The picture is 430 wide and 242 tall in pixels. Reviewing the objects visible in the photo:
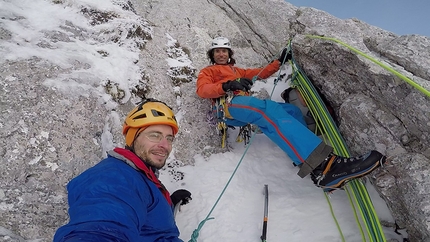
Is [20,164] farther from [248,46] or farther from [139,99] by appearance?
[248,46]

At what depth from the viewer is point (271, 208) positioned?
14.0ft

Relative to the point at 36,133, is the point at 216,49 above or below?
above

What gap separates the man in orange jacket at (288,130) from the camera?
11.6 ft

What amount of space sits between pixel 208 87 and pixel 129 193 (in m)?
3.45

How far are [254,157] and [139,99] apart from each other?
8.14 feet

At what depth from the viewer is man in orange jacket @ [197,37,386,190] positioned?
3.54 metres

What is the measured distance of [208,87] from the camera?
213 inches

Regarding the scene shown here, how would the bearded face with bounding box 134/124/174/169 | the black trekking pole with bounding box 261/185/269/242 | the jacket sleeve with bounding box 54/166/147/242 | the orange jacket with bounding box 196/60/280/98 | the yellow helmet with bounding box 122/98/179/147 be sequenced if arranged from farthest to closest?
the orange jacket with bounding box 196/60/280/98 → the black trekking pole with bounding box 261/185/269/242 → the yellow helmet with bounding box 122/98/179/147 → the bearded face with bounding box 134/124/174/169 → the jacket sleeve with bounding box 54/166/147/242

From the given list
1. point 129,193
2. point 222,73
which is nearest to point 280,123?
point 222,73

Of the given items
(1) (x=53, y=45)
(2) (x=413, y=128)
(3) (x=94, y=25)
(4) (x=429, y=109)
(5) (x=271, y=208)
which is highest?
(4) (x=429, y=109)

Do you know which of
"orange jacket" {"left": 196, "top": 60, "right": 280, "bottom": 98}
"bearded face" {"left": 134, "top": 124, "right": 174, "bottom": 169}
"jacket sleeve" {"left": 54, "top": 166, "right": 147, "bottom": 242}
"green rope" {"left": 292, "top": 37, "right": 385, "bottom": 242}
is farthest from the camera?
"orange jacket" {"left": 196, "top": 60, "right": 280, "bottom": 98}

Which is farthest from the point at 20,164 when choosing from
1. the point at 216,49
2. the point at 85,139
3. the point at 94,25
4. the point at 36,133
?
the point at 216,49

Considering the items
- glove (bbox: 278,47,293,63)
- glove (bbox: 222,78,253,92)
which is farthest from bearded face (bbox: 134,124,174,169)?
glove (bbox: 278,47,293,63)

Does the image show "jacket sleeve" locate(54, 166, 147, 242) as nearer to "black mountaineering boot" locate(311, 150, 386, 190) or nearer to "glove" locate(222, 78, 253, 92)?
"black mountaineering boot" locate(311, 150, 386, 190)
